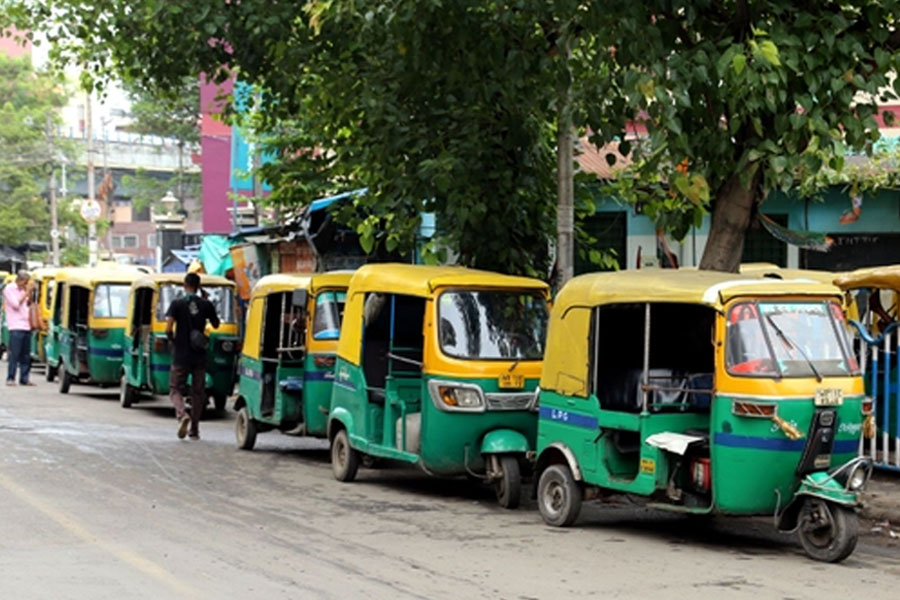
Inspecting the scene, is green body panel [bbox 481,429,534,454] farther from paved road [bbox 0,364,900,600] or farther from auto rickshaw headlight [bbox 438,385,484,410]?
paved road [bbox 0,364,900,600]

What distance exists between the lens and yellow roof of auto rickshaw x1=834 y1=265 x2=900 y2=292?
1429cm

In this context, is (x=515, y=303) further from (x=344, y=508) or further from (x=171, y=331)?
(x=171, y=331)

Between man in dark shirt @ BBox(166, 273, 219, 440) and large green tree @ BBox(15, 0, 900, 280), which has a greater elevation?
large green tree @ BBox(15, 0, 900, 280)

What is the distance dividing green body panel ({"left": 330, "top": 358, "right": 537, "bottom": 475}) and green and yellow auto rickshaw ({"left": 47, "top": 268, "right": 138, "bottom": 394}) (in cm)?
1120

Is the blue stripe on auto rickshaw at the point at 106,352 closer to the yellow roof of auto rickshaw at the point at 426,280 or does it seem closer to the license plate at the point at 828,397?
the yellow roof of auto rickshaw at the point at 426,280

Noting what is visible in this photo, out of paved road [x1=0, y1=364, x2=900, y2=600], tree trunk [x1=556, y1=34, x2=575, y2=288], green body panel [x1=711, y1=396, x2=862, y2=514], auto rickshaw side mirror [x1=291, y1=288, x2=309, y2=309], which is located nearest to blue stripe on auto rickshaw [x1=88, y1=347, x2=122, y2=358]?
paved road [x1=0, y1=364, x2=900, y2=600]

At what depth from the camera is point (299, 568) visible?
8930mm

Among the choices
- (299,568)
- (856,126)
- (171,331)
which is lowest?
(299,568)

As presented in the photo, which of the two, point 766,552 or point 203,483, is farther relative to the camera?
point 203,483

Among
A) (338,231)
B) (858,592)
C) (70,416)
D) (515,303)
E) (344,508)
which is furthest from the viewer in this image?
(338,231)

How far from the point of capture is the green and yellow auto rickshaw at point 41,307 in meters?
28.8

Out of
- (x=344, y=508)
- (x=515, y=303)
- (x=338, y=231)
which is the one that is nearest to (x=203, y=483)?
(x=344, y=508)

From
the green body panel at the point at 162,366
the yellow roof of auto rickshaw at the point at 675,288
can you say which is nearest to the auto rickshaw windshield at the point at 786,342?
the yellow roof of auto rickshaw at the point at 675,288

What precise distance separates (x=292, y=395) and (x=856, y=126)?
283 inches
